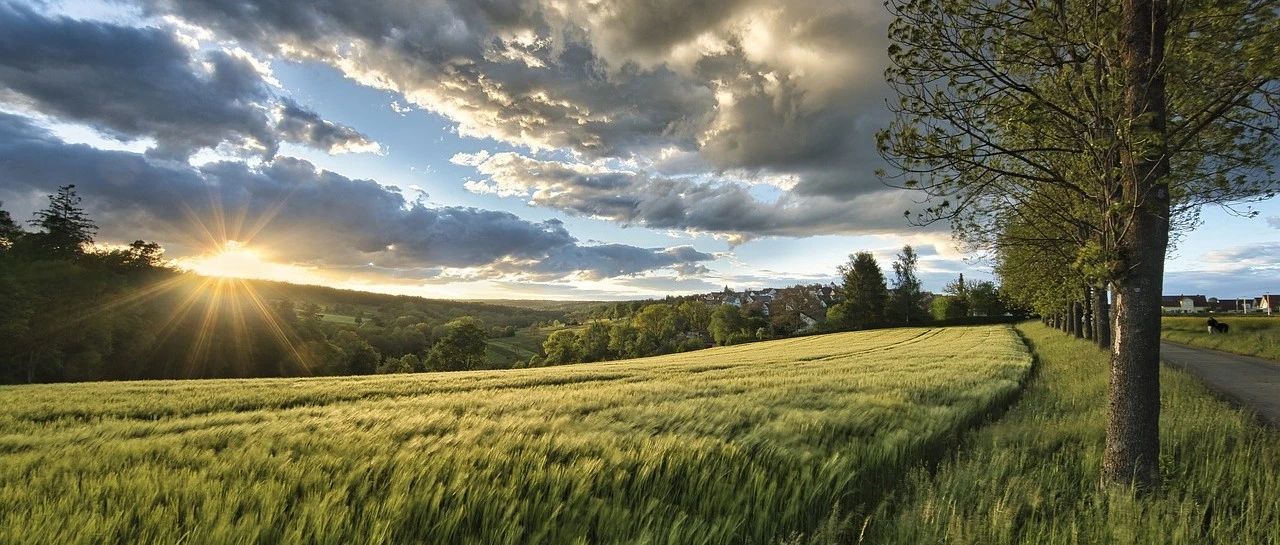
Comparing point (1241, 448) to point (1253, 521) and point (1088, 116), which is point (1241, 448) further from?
point (1088, 116)

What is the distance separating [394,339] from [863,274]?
97903 millimetres

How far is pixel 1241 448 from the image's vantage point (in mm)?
6590

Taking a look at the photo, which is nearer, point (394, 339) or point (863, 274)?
point (863, 274)

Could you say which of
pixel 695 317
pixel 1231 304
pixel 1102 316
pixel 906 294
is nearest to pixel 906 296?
pixel 906 294

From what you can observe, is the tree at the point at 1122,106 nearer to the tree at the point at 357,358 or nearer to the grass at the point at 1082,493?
the grass at the point at 1082,493

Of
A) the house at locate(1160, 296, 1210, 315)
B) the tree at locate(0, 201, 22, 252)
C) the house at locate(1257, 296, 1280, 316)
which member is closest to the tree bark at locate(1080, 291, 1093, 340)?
the tree at locate(0, 201, 22, 252)

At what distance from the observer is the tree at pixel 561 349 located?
10151cm

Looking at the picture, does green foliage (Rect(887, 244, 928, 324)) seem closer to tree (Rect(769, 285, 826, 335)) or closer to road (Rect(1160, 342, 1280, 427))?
tree (Rect(769, 285, 826, 335))

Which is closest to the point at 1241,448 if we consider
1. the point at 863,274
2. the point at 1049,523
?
the point at 1049,523

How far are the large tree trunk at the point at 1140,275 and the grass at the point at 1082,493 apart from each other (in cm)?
44

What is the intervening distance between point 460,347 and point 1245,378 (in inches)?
3300

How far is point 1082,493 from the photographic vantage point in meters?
5.45

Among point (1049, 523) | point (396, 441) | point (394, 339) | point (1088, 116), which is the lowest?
point (394, 339)

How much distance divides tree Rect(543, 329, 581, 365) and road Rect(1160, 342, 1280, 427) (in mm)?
87958
